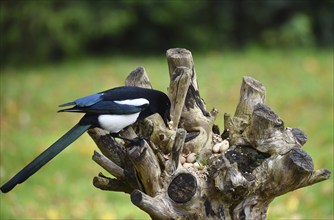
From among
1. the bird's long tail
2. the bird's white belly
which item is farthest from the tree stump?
the bird's long tail

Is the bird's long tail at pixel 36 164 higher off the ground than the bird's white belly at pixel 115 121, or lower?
lower

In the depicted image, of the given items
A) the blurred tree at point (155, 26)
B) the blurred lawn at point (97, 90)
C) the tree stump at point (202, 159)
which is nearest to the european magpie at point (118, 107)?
the tree stump at point (202, 159)

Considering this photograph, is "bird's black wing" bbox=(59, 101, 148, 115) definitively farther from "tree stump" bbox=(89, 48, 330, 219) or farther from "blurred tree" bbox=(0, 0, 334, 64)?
"blurred tree" bbox=(0, 0, 334, 64)

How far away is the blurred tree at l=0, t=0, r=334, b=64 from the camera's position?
14.2m

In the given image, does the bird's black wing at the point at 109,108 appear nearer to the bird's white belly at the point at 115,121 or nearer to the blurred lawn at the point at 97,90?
the bird's white belly at the point at 115,121

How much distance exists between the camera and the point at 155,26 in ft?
51.0

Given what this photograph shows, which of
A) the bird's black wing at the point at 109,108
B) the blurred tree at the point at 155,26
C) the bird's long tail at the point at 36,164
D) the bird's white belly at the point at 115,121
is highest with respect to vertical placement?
the blurred tree at the point at 155,26

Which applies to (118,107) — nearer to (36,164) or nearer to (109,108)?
(109,108)

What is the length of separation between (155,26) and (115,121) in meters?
12.0

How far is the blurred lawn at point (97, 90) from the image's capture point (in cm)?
650

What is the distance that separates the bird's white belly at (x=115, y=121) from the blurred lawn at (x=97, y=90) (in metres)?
2.35

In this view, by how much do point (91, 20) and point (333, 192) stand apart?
9.05 metres

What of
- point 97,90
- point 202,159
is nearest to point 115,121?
point 202,159

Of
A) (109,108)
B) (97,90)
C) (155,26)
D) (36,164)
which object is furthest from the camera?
(155,26)
